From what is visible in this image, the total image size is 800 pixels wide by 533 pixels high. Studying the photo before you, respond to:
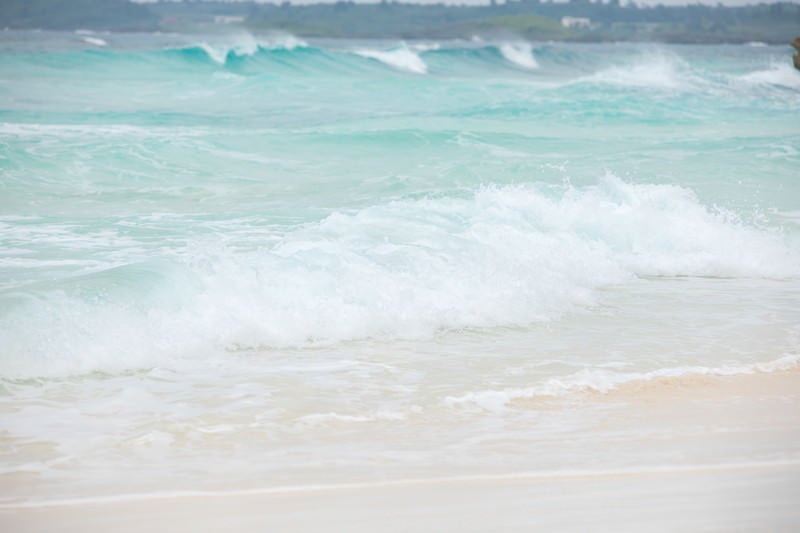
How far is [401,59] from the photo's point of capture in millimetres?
51188

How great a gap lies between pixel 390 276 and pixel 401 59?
4561 cm

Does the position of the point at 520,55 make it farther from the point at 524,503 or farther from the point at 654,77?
the point at 524,503

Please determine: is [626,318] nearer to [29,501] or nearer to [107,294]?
[107,294]

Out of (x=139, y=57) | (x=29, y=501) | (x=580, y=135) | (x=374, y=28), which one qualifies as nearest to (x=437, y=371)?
(x=29, y=501)

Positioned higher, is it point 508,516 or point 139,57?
point 139,57

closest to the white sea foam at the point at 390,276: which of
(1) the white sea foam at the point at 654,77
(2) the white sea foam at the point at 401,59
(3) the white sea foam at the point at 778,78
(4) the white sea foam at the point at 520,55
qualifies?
(1) the white sea foam at the point at 654,77

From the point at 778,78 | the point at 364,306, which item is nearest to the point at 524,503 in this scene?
the point at 364,306

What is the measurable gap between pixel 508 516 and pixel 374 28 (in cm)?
12144

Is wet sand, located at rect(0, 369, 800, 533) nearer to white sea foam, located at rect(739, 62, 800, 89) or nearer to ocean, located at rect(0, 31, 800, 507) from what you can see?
ocean, located at rect(0, 31, 800, 507)

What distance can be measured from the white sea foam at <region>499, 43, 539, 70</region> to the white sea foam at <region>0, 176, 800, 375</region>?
4841 cm

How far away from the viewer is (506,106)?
2405 centimetres

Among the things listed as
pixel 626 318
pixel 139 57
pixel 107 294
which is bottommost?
pixel 626 318

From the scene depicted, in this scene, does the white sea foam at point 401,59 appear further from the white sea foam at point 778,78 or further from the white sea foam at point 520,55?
the white sea foam at point 778,78

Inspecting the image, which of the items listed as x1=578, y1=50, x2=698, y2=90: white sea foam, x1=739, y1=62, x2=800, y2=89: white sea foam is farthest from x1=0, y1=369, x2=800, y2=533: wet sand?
x1=739, y1=62, x2=800, y2=89: white sea foam
